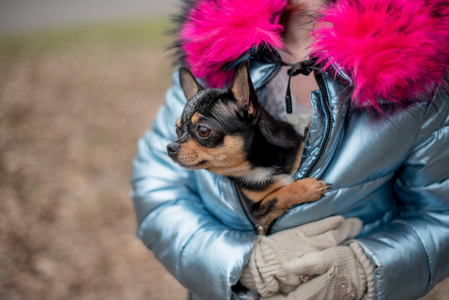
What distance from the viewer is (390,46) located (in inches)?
47.4

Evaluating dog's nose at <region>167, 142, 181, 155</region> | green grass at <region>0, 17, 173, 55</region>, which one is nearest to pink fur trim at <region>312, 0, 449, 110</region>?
dog's nose at <region>167, 142, 181, 155</region>

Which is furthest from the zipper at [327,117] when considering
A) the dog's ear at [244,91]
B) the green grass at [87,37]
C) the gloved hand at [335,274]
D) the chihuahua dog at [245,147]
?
the green grass at [87,37]

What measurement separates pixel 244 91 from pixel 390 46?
492 mm

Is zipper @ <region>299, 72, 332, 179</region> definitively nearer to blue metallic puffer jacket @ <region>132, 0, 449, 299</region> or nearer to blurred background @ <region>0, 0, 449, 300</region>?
blue metallic puffer jacket @ <region>132, 0, 449, 299</region>

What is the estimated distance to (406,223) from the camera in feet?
4.73

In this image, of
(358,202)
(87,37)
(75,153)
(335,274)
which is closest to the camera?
(335,274)

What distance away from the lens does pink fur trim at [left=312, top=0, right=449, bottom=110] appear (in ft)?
3.90

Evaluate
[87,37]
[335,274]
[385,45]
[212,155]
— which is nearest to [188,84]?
[212,155]

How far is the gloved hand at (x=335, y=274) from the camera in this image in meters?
1.31

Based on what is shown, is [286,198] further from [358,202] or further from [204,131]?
[204,131]

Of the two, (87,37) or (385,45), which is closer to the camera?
(385,45)

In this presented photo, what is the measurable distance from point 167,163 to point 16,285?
6.40 feet

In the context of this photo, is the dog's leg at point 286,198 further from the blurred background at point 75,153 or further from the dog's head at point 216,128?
the blurred background at point 75,153

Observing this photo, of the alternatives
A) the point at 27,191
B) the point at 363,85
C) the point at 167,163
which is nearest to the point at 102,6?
the point at 27,191
